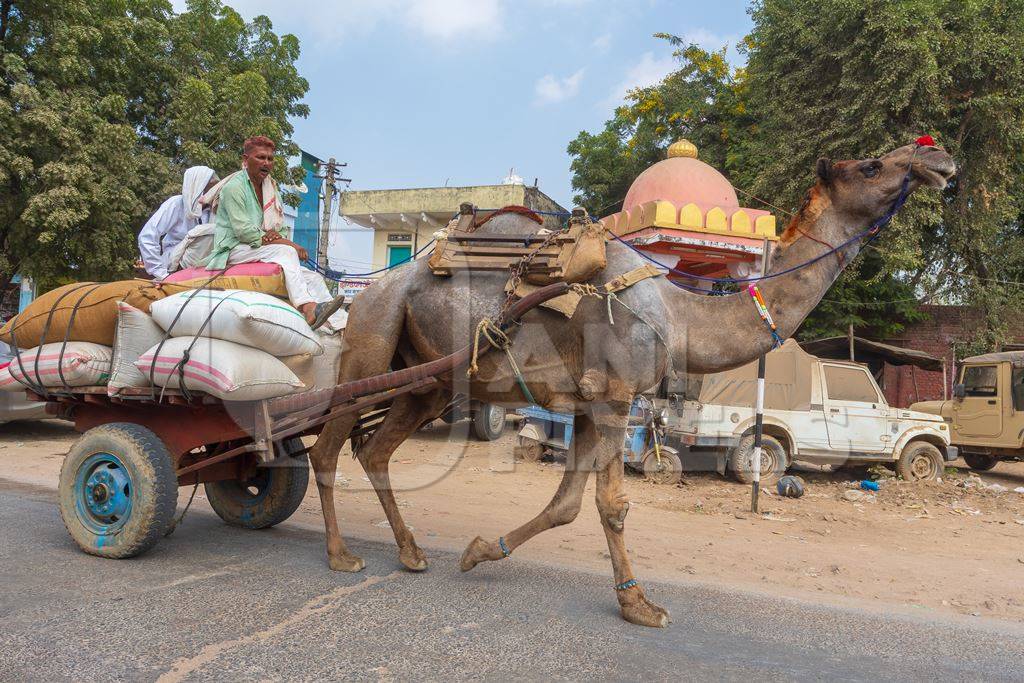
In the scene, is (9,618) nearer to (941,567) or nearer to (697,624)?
(697,624)

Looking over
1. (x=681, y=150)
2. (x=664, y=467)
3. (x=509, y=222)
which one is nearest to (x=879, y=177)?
(x=509, y=222)

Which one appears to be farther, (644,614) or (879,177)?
(879,177)

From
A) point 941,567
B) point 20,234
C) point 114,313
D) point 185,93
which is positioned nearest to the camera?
point 114,313

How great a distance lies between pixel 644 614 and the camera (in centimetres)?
393

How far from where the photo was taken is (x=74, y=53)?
43.2 feet

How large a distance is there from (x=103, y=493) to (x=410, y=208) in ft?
71.9

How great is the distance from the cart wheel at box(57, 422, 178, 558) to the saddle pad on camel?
102 centimetres

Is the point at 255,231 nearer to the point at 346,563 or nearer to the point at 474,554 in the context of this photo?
the point at 346,563

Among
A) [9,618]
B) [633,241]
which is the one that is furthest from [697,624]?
[633,241]

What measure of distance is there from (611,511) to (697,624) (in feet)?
2.53

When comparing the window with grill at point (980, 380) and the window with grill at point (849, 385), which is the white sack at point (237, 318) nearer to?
the window with grill at point (849, 385)

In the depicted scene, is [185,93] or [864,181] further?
[185,93]

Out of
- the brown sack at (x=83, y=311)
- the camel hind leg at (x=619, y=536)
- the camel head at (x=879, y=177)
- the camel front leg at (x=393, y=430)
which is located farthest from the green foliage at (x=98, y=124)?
the camel head at (x=879, y=177)

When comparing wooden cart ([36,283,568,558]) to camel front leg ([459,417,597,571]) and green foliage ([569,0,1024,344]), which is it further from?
green foliage ([569,0,1024,344])
